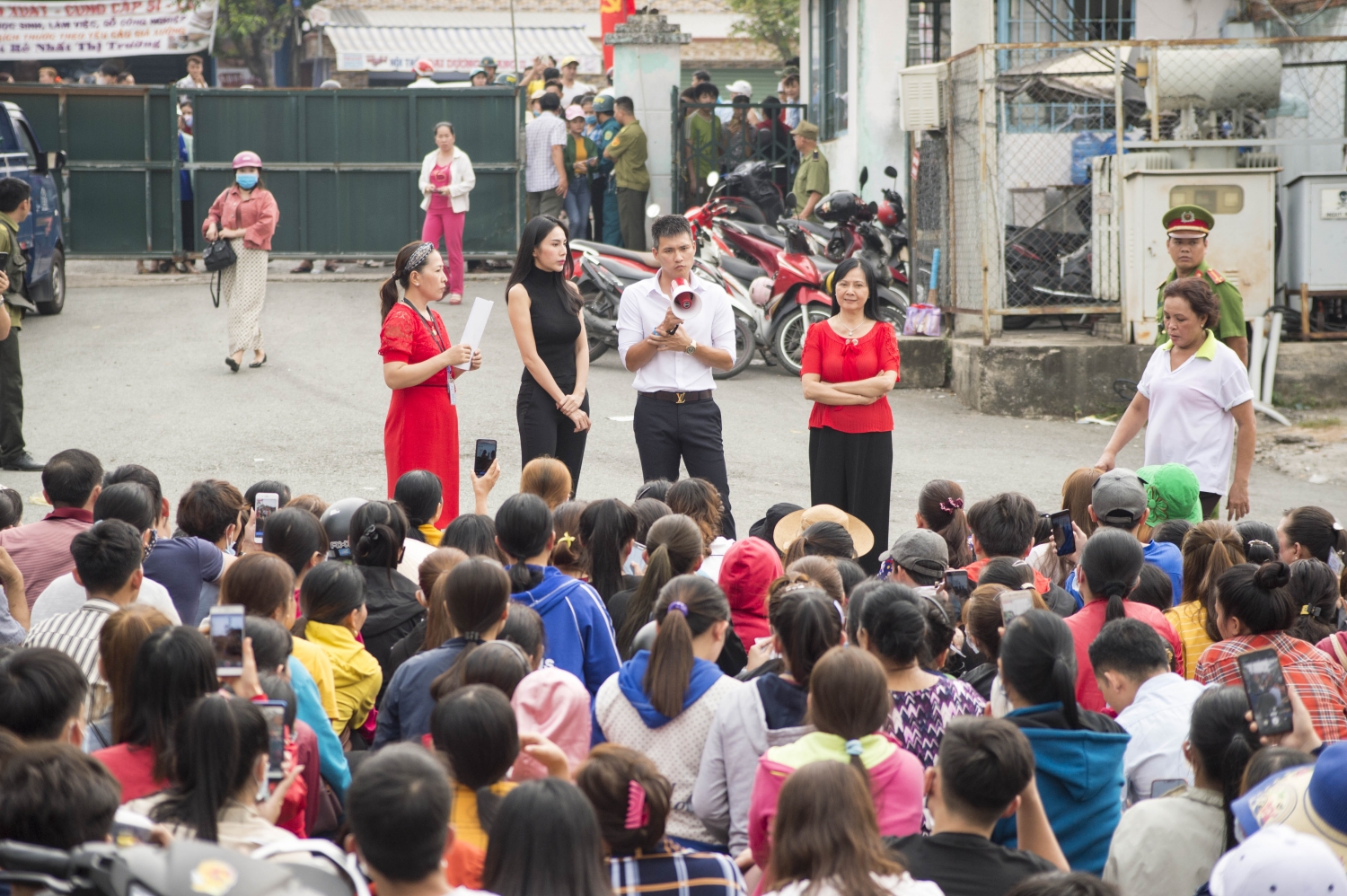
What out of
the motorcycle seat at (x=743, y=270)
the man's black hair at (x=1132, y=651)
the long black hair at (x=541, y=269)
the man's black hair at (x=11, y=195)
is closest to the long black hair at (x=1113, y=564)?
the man's black hair at (x=1132, y=651)

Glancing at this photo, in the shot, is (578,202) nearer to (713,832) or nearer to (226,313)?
(226,313)

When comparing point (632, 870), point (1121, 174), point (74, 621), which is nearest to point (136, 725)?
point (74, 621)

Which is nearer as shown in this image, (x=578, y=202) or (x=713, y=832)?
(x=713, y=832)

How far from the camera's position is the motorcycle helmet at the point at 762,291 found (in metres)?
12.0

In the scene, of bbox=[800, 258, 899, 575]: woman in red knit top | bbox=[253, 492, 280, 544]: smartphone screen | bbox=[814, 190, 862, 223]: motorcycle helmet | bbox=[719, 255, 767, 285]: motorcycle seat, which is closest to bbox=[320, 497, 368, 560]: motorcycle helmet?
bbox=[253, 492, 280, 544]: smartphone screen

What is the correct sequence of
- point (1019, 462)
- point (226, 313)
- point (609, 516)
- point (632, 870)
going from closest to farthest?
point (632, 870), point (609, 516), point (1019, 462), point (226, 313)

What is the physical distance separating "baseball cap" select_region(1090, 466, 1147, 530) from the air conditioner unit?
785 cm

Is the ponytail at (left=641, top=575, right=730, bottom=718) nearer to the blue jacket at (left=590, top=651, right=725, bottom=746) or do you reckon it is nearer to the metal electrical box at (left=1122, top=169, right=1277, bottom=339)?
the blue jacket at (left=590, top=651, right=725, bottom=746)

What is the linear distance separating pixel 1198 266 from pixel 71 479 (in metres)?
5.17

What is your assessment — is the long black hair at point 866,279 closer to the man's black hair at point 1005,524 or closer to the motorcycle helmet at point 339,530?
the man's black hair at point 1005,524

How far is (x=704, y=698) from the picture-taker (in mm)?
3502

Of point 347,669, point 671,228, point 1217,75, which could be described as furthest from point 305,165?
point 347,669

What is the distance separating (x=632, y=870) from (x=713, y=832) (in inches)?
27.6

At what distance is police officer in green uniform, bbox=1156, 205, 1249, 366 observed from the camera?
6738mm
